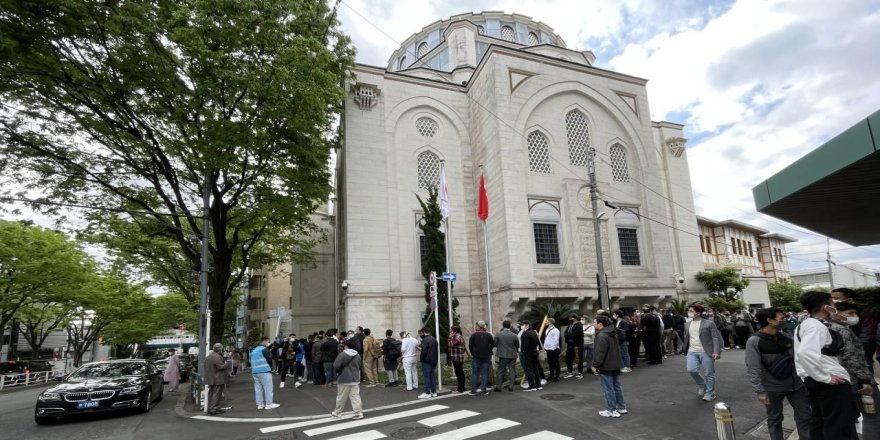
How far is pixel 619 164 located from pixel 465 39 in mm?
14036

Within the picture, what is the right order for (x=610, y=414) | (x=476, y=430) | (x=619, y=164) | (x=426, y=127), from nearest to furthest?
(x=476, y=430) < (x=610, y=414) < (x=426, y=127) < (x=619, y=164)

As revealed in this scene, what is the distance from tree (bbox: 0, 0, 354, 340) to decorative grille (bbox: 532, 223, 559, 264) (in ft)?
34.2

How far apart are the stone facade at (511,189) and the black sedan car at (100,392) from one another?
30.5 ft

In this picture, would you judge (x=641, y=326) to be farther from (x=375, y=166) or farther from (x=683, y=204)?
(x=683, y=204)

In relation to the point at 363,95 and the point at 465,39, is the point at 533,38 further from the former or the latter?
the point at 363,95

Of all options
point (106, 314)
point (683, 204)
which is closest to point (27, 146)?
point (106, 314)

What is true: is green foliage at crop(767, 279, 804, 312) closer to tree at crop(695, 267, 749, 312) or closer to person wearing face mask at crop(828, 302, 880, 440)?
tree at crop(695, 267, 749, 312)

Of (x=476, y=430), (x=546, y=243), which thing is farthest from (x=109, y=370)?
(x=546, y=243)

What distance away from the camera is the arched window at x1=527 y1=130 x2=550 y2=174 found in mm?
22812

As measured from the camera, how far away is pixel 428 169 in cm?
2391

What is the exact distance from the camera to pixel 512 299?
19500 mm

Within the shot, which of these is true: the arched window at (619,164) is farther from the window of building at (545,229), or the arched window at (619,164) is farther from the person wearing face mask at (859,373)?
the person wearing face mask at (859,373)

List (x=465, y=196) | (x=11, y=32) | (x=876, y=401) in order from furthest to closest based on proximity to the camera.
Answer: (x=465, y=196), (x=11, y=32), (x=876, y=401)

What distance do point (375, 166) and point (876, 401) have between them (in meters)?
19.6
